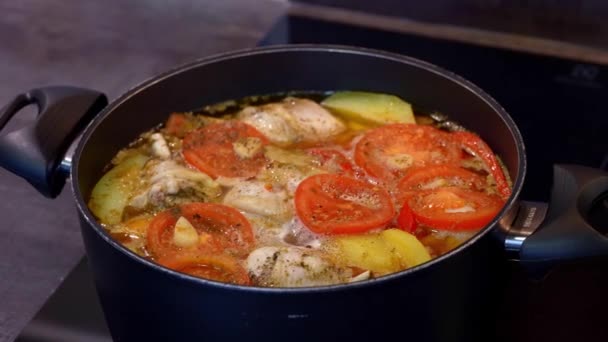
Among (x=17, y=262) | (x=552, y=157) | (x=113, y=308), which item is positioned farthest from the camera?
(x=552, y=157)

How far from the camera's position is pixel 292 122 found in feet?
3.81

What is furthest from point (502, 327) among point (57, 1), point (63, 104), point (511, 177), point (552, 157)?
point (57, 1)

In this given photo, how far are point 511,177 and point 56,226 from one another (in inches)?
27.1

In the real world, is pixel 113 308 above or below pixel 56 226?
above

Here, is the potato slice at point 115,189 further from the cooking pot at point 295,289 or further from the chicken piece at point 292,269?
the chicken piece at point 292,269

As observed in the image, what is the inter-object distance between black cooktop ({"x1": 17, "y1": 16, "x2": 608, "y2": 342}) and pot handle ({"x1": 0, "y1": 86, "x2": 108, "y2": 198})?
0.60ft

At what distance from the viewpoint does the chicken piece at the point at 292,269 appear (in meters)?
0.83

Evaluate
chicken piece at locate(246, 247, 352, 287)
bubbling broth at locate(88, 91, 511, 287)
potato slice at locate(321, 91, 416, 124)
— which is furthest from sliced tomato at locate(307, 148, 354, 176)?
chicken piece at locate(246, 247, 352, 287)

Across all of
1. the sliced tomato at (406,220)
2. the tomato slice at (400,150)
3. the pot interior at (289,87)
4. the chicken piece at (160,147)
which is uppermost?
the pot interior at (289,87)

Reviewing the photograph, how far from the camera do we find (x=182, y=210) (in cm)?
96

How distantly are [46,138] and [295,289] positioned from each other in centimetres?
43

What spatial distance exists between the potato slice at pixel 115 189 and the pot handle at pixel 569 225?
50cm

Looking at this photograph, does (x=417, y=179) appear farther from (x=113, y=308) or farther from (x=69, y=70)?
(x=69, y=70)

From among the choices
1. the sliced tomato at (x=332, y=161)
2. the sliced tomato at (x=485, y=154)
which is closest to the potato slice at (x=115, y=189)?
the sliced tomato at (x=332, y=161)
